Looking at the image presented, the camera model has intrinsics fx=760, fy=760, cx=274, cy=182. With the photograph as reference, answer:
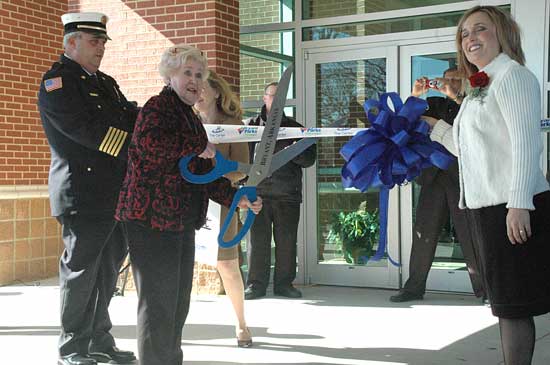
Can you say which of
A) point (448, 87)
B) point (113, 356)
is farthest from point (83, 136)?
point (448, 87)

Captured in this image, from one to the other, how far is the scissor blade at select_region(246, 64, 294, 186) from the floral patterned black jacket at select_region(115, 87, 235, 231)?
13.3 inches

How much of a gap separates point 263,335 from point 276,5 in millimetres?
4094

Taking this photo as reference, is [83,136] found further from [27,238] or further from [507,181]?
[27,238]

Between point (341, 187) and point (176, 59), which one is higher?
point (176, 59)

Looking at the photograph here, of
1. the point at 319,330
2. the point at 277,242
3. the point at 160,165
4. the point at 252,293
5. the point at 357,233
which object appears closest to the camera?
the point at 160,165

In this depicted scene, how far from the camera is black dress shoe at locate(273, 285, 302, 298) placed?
7.33 meters

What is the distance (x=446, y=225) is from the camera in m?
7.52

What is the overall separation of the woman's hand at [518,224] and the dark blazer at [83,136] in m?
2.27

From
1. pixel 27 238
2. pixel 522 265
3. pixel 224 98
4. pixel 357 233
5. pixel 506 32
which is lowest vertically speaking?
pixel 27 238

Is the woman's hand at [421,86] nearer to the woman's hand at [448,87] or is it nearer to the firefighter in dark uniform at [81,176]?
the woman's hand at [448,87]

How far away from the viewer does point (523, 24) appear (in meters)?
6.98

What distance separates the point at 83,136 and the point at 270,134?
5.39 ft

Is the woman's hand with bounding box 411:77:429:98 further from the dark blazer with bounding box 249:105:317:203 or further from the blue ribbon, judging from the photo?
the dark blazer with bounding box 249:105:317:203

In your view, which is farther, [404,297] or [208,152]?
[404,297]
